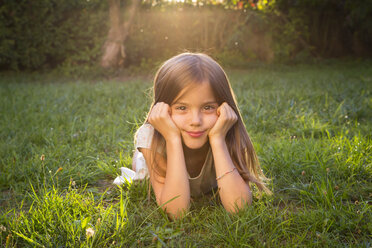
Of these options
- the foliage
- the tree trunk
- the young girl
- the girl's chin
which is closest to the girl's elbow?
the young girl

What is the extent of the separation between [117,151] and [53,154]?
0.60 metres

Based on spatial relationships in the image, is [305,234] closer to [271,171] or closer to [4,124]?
[271,171]

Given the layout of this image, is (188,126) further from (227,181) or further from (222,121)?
(227,181)

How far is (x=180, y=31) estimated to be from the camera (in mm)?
11844

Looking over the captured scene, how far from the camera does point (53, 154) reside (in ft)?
10.2

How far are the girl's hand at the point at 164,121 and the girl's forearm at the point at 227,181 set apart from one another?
0.81ft

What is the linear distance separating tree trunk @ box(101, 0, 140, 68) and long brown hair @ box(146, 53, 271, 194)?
8927mm

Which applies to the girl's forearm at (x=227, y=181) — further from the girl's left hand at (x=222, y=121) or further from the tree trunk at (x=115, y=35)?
the tree trunk at (x=115, y=35)

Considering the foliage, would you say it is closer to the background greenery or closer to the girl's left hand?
the background greenery

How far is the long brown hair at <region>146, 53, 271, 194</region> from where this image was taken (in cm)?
204

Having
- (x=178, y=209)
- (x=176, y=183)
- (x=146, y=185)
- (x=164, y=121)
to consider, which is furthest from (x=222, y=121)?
(x=146, y=185)

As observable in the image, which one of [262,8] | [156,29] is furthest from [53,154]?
[262,8]

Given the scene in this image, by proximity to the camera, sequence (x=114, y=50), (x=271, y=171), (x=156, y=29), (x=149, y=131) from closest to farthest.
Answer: (x=149, y=131)
(x=271, y=171)
(x=114, y=50)
(x=156, y=29)

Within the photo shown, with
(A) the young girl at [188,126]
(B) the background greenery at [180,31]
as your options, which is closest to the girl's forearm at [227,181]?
(A) the young girl at [188,126]
